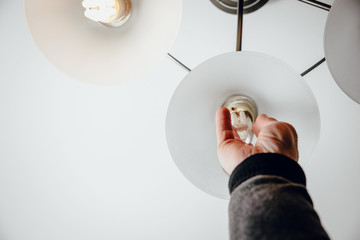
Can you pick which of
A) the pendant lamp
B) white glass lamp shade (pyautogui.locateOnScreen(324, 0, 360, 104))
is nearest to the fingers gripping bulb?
the pendant lamp

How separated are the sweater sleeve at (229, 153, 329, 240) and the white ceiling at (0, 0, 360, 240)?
2.25 feet

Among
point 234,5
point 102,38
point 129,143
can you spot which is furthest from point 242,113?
point 129,143

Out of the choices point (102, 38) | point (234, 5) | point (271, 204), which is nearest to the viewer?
point (271, 204)

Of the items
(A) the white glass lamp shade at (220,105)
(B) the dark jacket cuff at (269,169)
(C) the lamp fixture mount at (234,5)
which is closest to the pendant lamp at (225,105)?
(A) the white glass lamp shade at (220,105)

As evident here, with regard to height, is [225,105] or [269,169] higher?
[225,105]

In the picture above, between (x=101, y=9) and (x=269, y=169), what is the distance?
17.0 inches

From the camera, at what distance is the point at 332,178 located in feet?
3.54

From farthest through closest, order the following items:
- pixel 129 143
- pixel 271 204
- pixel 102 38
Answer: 1. pixel 129 143
2. pixel 102 38
3. pixel 271 204

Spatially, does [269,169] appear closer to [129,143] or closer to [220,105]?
[220,105]

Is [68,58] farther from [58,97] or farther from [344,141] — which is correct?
[344,141]

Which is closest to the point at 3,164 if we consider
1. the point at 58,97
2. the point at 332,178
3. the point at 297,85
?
the point at 58,97

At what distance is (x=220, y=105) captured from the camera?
18.2 inches

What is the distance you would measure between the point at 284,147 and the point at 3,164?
1242 millimetres

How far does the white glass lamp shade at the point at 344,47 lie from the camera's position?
0.39m
